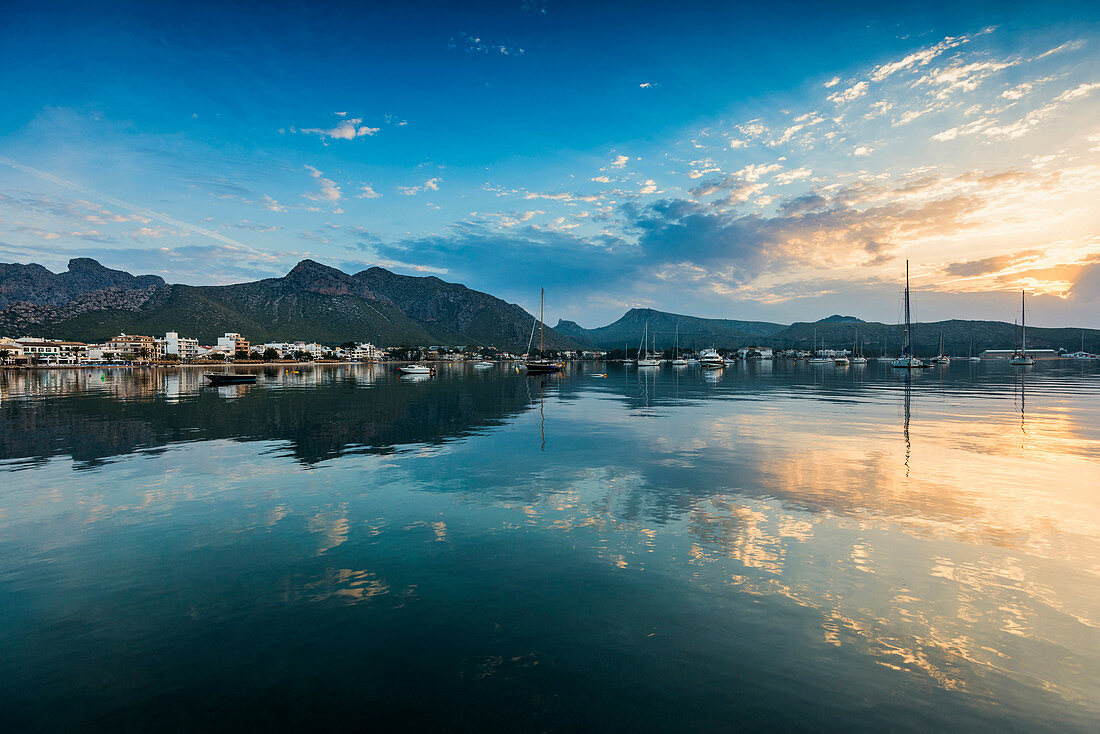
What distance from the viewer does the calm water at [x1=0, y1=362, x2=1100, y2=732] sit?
23.5ft

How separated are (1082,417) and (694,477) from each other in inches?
1608

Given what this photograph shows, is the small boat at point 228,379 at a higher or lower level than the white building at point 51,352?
lower

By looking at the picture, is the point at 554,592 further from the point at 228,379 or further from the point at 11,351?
the point at 11,351

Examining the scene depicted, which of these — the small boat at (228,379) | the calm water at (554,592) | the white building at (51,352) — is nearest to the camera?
the calm water at (554,592)

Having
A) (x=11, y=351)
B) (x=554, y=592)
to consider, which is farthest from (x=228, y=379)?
(x=11, y=351)

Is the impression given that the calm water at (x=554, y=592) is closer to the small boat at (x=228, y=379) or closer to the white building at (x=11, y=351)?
the small boat at (x=228, y=379)

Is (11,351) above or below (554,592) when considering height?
above

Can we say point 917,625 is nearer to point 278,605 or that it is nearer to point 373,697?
point 373,697

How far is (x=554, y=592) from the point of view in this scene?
415 inches

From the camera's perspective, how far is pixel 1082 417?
38.9 m

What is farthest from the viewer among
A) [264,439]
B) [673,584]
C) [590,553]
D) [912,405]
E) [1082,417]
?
[912,405]

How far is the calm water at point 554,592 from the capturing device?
7.17m

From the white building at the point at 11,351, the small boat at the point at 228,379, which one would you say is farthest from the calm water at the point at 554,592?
the white building at the point at 11,351

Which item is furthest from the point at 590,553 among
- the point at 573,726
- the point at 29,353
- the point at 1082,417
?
the point at 29,353
